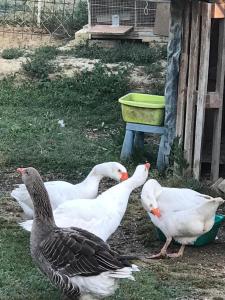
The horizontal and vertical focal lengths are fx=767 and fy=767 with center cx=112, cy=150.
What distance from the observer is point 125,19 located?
15125 millimetres

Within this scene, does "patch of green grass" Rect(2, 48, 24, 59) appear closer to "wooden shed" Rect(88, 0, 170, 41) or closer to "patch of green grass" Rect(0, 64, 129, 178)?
"patch of green grass" Rect(0, 64, 129, 178)

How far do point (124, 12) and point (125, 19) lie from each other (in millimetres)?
172

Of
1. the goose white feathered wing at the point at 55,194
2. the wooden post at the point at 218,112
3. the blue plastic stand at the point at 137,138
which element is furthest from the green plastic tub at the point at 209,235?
the blue plastic stand at the point at 137,138

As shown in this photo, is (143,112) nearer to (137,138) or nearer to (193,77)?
(137,138)

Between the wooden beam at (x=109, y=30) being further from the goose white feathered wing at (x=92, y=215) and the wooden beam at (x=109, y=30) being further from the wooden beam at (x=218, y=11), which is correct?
the goose white feathered wing at (x=92, y=215)

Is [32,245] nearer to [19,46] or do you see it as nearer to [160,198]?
[160,198]

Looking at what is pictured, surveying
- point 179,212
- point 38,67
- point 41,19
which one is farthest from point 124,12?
point 179,212

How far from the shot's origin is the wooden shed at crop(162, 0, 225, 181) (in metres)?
8.13

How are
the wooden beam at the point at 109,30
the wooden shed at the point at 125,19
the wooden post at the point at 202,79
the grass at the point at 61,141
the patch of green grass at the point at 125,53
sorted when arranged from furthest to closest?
the wooden shed at the point at 125,19, the wooden beam at the point at 109,30, the patch of green grass at the point at 125,53, the wooden post at the point at 202,79, the grass at the point at 61,141

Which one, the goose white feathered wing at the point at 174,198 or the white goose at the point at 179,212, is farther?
the goose white feathered wing at the point at 174,198

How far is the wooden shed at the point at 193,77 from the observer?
26.7ft

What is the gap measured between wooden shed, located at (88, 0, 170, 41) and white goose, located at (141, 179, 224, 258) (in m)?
8.23

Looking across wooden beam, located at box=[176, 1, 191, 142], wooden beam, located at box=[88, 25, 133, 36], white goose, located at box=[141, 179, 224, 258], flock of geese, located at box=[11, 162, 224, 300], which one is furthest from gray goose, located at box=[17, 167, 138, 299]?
wooden beam, located at box=[88, 25, 133, 36]

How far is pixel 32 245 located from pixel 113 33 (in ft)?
31.5
